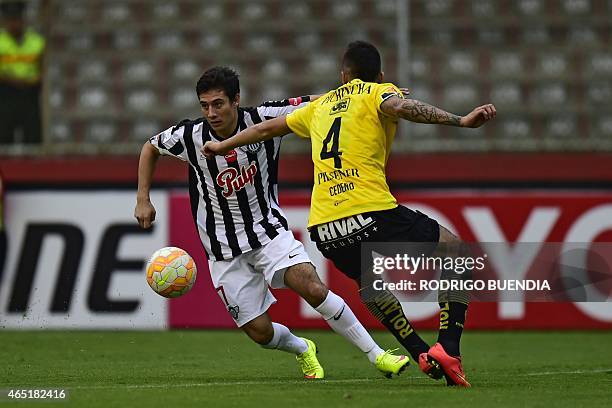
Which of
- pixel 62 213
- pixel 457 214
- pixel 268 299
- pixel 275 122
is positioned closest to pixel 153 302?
pixel 62 213

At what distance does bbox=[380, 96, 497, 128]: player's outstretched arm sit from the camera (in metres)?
6.32

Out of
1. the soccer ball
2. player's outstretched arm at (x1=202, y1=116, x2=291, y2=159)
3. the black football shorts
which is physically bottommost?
the soccer ball

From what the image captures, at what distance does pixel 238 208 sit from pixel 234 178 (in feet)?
0.65

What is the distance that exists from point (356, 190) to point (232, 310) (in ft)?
4.54

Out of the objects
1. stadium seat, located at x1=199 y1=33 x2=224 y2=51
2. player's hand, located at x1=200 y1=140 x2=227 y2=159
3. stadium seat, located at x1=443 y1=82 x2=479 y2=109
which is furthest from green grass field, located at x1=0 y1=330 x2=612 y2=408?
stadium seat, located at x1=199 y1=33 x2=224 y2=51

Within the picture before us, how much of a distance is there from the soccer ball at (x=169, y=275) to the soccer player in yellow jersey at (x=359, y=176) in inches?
32.7

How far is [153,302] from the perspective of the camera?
40.5 ft

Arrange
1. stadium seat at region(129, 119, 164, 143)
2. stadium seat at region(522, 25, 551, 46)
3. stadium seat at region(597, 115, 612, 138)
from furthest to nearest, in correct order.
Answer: stadium seat at region(522, 25, 551, 46), stadium seat at region(129, 119, 164, 143), stadium seat at region(597, 115, 612, 138)

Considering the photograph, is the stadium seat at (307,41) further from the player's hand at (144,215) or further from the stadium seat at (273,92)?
the player's hand at (144,215)

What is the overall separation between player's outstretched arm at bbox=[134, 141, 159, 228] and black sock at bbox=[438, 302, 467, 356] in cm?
197

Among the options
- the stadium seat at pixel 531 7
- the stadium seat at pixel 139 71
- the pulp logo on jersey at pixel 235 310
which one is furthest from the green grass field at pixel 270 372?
the stadium seat at pixel 531 7

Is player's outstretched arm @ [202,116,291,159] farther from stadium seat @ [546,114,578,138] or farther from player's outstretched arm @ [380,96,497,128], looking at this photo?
stadium seat @ [546,114,578,138]

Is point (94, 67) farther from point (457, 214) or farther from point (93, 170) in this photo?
point (457, 214)

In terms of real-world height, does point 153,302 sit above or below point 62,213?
below
